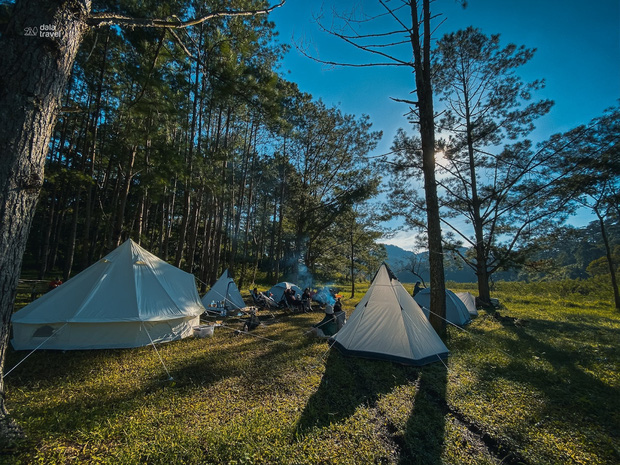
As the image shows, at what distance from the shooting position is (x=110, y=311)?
19.0 feet

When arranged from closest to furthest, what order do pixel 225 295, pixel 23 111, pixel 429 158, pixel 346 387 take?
pixel 23 111
pixel 346 387
pixel 429 158
pixel 225 295

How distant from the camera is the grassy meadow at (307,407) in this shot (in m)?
2.79

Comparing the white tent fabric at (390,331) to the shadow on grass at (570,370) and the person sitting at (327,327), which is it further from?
the person sitting at (327,327)

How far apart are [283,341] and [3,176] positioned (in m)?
6.36

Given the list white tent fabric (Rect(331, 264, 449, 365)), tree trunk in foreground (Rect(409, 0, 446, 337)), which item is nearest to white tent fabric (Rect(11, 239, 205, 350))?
white tent fabric (Rect(331, 264, 449, 365))

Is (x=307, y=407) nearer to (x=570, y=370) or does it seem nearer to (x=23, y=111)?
(x=23, y=111)

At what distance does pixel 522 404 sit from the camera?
397cm

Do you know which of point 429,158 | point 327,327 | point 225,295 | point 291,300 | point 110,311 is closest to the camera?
point 110,311

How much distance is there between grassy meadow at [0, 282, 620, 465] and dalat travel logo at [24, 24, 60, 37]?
4055mm

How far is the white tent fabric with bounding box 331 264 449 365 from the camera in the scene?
18.2 feet

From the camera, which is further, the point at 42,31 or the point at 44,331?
the point at 44,331

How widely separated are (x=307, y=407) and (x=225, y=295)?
876 cm

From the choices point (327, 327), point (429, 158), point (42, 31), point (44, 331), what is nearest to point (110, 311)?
point (44, 331)

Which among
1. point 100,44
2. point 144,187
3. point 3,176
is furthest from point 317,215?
point 3,176
